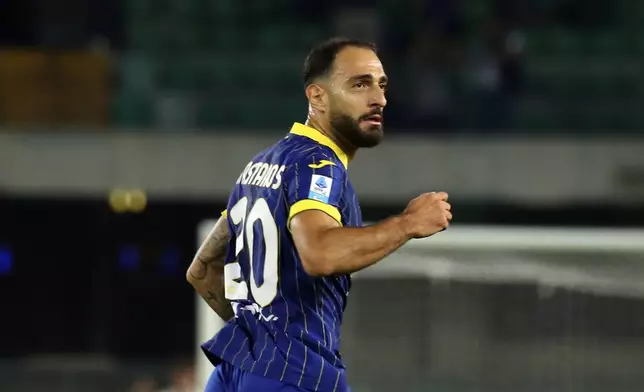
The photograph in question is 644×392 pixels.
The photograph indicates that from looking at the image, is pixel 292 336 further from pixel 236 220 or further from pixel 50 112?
pixel 50 112

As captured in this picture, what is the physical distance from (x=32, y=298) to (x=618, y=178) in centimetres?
463

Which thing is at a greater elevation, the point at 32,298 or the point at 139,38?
the point at 139,38

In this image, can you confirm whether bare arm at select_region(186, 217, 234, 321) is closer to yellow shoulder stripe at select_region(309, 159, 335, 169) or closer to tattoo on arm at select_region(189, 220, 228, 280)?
tattoo on arm at select_region(189, 220, 228, 280)

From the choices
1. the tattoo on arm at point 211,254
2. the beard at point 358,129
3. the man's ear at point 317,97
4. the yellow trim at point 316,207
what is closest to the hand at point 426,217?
the yellow trim at point 316,207

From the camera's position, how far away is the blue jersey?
2.36 meters

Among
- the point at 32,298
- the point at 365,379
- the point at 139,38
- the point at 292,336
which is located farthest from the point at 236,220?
the point at 32,298

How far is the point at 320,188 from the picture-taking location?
227 cm

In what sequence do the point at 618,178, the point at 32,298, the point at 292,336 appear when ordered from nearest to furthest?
the point at 292,336, the point at 618,178, the point at 32,298

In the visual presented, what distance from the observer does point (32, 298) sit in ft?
31.6

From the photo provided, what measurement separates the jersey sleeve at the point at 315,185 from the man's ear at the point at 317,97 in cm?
14

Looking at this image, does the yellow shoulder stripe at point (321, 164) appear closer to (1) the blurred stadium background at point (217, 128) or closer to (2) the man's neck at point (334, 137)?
(2) the man's neck at point (334, 137)

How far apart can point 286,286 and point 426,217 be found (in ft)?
1.12

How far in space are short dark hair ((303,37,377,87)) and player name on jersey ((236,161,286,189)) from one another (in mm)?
201

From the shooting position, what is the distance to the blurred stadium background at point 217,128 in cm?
813
